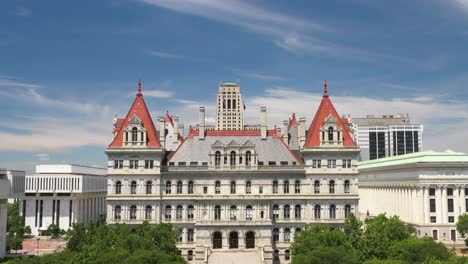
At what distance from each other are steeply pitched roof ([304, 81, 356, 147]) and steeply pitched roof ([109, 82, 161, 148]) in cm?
2994

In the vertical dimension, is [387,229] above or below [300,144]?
below

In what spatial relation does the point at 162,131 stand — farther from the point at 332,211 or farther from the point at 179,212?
the point at 332,211

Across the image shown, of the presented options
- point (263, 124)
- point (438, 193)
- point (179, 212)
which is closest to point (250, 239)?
point (179, 212)

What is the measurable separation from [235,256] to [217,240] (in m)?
5.99

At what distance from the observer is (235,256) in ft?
301

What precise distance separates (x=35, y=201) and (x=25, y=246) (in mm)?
35871

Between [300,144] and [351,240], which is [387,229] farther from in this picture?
[300,144]

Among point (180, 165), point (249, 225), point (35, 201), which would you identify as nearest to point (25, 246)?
point (35, 201)

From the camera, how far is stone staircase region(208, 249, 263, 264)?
292 ft

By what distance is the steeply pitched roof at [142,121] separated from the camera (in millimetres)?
99312

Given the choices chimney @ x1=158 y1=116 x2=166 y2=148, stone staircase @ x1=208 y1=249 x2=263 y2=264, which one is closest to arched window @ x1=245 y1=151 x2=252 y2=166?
stone staircase @ x1=208 y1=249 x2=263 y2=264

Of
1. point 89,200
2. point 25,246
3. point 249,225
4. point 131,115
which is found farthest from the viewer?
point 89,200

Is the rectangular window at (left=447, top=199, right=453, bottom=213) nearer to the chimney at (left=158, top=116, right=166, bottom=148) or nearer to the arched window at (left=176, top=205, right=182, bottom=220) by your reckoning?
the arched window at (left=176, top=205, right=182, bottom=220)

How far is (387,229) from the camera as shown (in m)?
80.2
